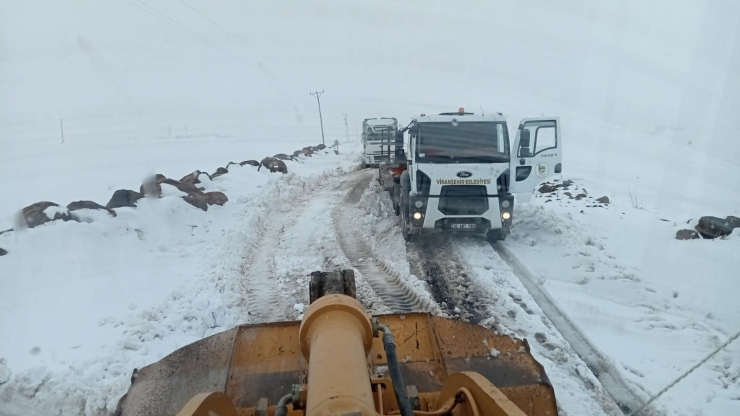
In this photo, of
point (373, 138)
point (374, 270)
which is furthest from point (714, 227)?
point (373, 138)

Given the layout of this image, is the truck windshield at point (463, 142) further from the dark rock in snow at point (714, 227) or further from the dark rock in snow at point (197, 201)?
the dark rock in snow at point (197, 201)

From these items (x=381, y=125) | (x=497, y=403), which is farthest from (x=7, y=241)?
(x=381, y=125)

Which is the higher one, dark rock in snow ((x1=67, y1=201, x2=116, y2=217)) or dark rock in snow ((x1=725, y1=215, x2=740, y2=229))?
dark rock in snow ((x1=67, y1=201, x2=116, y2=217))

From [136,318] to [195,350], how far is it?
217 cm

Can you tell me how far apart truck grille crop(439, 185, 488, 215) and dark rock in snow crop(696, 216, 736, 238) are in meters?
3.80

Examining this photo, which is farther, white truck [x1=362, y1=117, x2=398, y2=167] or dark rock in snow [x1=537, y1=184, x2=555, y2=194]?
white truck [x1=362, y1=117, x2=398, y2=167]

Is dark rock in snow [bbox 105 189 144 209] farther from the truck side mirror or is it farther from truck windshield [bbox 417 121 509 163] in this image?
the truck side mirror

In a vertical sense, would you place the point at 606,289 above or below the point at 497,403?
below

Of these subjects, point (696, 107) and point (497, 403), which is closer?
point (497, 403)

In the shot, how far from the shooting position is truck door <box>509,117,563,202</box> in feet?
27.1

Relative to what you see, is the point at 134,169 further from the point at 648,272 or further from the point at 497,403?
the point at 497,403

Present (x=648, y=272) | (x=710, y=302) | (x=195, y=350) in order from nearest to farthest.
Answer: (x=195, y=350), (x=710, y=302), (x=648, y=272)

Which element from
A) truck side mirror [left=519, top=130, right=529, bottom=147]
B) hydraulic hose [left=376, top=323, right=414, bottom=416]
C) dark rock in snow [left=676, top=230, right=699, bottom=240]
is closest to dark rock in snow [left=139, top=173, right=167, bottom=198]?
truck side mirror [left=519, top=130, right=529, bottom=147]

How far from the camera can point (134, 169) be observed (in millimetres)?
17219
